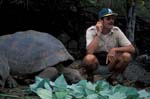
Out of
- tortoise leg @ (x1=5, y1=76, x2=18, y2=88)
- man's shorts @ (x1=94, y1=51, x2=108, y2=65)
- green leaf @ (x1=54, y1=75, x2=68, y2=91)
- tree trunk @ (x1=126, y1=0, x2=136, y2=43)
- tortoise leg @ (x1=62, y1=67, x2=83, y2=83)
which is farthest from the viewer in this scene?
tree trunk @ (x1=126, y1=0, x2=136, y2=43)

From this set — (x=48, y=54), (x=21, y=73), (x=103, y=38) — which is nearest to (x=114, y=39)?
(x=103, y=38)

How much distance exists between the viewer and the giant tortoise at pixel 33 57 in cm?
610

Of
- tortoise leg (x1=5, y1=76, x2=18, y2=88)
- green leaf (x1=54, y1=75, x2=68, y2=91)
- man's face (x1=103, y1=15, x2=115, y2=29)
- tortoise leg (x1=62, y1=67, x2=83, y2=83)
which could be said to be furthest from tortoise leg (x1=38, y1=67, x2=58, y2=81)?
green leaf (x1=54, y1=75, x2=68, y2=91)

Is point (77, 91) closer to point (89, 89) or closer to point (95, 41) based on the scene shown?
point (89, 89)

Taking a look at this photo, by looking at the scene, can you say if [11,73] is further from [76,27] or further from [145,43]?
[145,43]

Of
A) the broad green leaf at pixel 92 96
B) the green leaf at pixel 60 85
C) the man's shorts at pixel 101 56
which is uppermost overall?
the man's shorts at pixel 101 56

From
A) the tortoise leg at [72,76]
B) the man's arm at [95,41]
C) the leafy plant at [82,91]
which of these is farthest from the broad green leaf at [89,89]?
the tortoise leg at [72,76]

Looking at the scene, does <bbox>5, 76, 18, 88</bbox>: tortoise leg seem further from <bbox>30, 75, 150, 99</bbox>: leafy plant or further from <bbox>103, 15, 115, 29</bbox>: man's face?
<bbox>103, 15, 115, 29</bbox>: man's face

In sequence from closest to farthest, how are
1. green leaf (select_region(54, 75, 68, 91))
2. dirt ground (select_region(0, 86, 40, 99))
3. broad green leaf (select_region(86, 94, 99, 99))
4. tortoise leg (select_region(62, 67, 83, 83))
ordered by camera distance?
broad green leaf (select_region(86, 94, 99, 99))
green leaf (select_region(54, 75, 68, 91))
dirt ground (select_region(0, 86, 40, 99))
tortoise leg (select_region(62, 67, 83, 83))

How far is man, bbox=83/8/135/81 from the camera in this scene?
19.1 feet

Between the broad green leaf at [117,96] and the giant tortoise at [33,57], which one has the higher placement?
the giant tortoise at [33,57]

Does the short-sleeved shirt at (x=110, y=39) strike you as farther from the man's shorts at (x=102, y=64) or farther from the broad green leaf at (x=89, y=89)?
the broad green leaf at (x=89, y=89)

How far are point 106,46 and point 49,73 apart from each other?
0.88 m

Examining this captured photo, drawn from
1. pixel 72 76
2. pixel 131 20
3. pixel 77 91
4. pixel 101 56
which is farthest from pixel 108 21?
pixel 131 20
